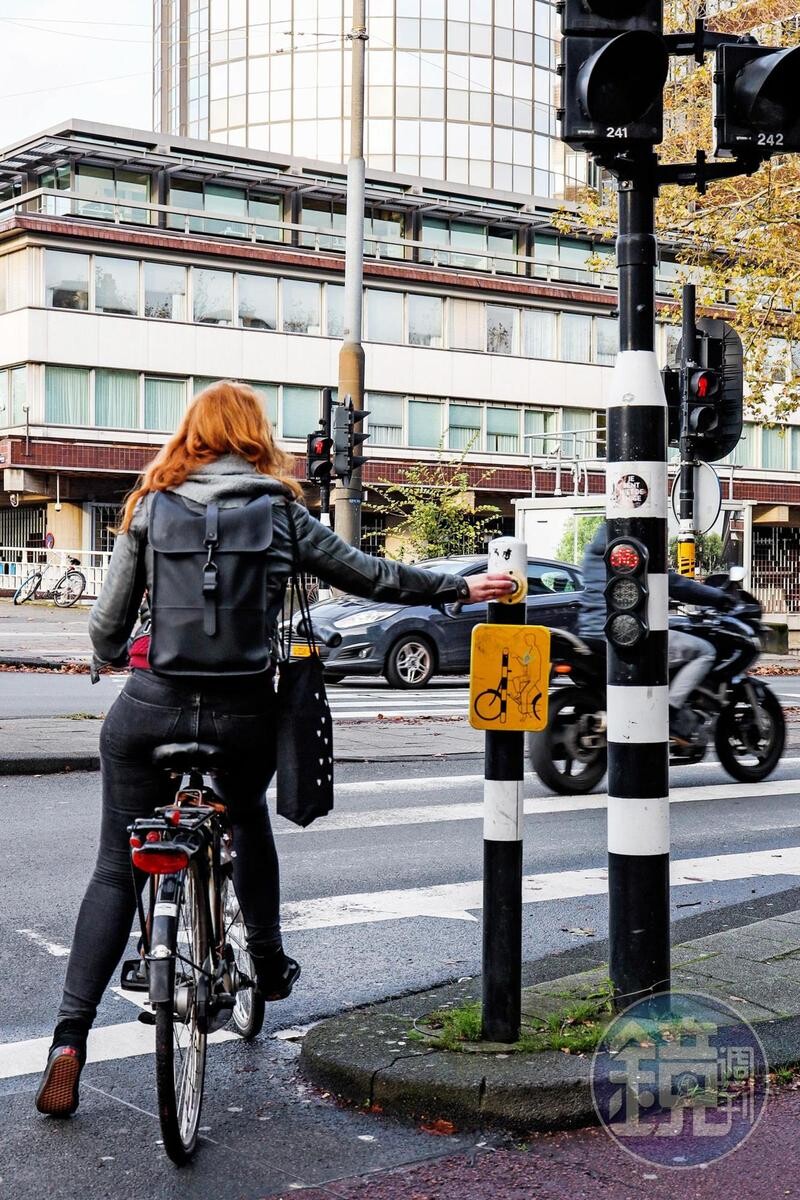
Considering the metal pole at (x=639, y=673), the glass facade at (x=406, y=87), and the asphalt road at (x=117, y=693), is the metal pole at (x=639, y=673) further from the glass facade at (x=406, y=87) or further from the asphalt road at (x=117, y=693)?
the glass facade at (x=406, y=87)

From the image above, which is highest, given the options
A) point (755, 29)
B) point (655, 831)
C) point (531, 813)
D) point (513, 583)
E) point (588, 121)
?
point (755, 29)

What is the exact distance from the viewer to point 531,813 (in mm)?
9273

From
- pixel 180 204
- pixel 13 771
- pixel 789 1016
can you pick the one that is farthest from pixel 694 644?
pixel 180 204

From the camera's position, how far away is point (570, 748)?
394 inches

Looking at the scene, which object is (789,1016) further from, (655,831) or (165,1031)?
(165,1031)

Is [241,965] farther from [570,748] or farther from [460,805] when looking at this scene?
[570,748]

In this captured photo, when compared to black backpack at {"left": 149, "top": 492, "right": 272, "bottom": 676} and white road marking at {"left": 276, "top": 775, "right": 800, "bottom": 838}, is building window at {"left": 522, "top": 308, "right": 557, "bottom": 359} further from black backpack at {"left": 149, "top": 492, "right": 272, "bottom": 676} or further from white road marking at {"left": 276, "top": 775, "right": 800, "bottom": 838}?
black backpack at {"left": 149, "top": 492, "right": 272, "bottom": 676}

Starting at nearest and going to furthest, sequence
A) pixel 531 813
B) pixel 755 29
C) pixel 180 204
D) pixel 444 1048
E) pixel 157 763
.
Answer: pixel 157 763 → pixel 444 1048 → pixel 531 813 → pixel 755 29 → pixel 180 204

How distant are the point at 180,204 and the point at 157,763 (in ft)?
150

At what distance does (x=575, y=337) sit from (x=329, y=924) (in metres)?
48.5

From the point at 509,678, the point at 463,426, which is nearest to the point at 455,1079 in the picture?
the point at 509,678

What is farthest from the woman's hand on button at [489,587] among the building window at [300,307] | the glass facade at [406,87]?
the glass facade at [406,87]

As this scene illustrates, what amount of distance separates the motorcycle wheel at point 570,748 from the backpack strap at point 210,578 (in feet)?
20.3

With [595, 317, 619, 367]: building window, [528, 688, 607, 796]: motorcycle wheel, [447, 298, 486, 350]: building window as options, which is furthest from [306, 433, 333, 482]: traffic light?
[595, 317, 619, 367]: building window
